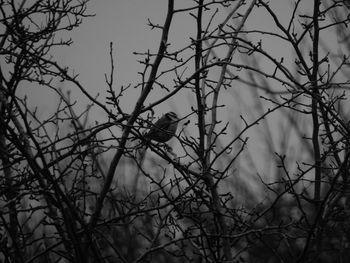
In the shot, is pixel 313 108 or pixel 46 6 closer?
pixel 313 108

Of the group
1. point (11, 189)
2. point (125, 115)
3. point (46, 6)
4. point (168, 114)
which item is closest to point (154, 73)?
point (125, 115)

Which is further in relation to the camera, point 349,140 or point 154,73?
point 154,73

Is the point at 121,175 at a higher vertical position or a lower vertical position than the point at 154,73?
higher

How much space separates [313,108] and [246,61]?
4730mm

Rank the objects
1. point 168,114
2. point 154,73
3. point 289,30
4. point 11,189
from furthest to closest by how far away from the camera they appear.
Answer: point 168,114 → point 289,30 → point 154,73 → point 11,189

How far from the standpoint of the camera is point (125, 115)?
3322mm

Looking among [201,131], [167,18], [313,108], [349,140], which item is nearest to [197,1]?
[167,18]

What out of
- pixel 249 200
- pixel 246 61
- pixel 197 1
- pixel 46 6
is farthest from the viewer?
pixel 249 200

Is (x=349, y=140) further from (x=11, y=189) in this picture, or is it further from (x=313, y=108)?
(x=11, y=189)

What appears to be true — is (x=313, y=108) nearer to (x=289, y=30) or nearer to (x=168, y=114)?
(x=289, y=30)

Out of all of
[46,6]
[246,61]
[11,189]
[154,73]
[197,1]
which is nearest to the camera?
[11,189]

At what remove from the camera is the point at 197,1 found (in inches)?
145

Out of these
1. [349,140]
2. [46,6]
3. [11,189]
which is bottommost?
[349,140]

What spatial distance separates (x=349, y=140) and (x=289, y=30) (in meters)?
1.38
